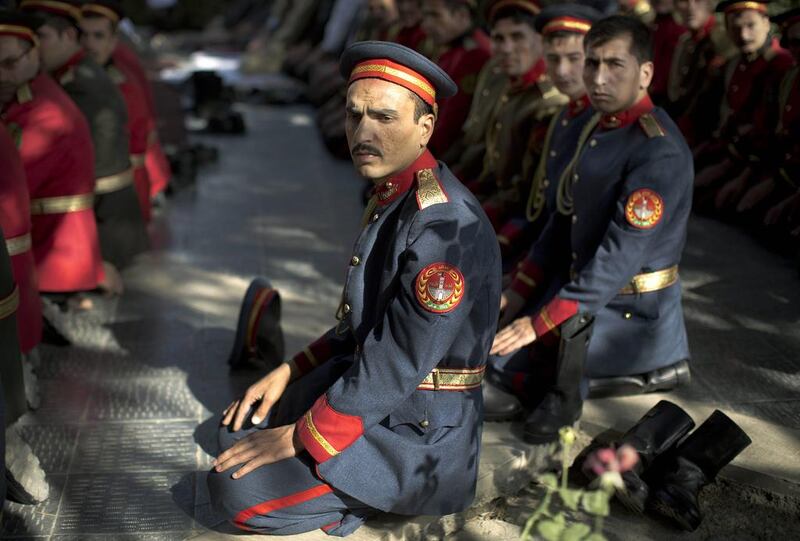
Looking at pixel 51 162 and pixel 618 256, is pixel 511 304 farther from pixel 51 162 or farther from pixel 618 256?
pixel 51 162

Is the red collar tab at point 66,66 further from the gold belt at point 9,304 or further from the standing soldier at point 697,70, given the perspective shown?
the standing soldier at point 697,70

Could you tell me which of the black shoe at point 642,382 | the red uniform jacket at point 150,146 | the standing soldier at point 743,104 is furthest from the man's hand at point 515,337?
the red uniform jacket at point 150,146

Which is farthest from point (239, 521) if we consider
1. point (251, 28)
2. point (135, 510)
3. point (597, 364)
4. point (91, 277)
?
point (251, 28)

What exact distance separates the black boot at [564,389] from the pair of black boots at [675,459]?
0.78 feet

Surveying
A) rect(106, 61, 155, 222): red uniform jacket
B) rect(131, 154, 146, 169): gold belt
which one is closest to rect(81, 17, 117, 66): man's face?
rect(106, 61, 155, 222): red uniform jacket

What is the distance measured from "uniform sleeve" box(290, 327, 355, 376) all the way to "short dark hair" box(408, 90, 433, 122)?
848 millimetres

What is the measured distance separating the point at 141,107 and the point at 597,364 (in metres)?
3.81

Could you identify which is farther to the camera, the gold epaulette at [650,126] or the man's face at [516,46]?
the man's face at [516,46]

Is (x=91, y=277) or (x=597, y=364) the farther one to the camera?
(x=91, y=277)

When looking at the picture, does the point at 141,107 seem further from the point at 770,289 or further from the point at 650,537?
the point at 650,537

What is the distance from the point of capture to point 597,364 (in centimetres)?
405

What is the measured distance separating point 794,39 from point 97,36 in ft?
13.4

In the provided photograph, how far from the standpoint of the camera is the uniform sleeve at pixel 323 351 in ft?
11.3

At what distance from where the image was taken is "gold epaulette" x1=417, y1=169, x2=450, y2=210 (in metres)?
2.87
